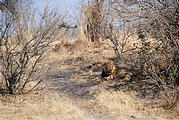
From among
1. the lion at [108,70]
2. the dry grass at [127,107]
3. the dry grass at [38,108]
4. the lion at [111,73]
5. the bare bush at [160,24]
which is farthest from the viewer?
the lion at [108,70]

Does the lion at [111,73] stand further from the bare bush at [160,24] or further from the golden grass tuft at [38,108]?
the golden grass tuft at [38,108]

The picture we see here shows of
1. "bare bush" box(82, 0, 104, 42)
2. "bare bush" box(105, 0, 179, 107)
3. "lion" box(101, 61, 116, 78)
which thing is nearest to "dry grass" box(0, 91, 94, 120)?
"bare bush" box(105, 0, 179, 107)

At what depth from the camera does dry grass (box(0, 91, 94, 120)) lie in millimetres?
5504

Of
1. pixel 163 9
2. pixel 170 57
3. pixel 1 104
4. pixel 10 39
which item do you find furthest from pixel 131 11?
pixel 1 104

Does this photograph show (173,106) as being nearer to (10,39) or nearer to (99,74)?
(99,74)

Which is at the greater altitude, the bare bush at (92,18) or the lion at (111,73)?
the bare bush at (92,18)

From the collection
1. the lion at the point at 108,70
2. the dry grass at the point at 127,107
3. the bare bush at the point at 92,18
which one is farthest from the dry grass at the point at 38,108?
the bare bush at the point at 92,18

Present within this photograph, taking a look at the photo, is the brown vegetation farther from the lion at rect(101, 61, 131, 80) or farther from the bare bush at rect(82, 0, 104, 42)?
the bare bush at rect(82, 0, 104, 42)

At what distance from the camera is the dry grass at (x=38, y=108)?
5504 millimetres

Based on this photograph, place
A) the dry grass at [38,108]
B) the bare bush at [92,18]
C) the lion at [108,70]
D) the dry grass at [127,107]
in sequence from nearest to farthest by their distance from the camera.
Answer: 1. the dry grass at [38,108]
2. the dry grass at [127,107]
3. the lion at [108,70]
4. the bare bush at [92,18]

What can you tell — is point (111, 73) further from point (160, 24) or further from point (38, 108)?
point (38, 108)

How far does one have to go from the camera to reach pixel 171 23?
7.02 metres

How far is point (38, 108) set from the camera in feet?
20.2

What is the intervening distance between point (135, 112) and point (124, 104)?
491mm
